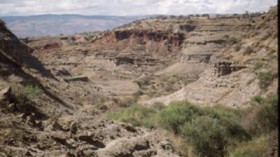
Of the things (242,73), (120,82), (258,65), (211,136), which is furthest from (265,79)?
(120,82)

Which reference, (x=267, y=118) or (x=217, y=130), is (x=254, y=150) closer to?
(x=217, y=130)

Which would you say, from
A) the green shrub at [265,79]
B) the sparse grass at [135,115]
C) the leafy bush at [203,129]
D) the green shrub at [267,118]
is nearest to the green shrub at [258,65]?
the green shrub at [265,79]

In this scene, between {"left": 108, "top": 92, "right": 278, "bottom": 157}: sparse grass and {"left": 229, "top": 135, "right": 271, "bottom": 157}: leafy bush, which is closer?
{"left": 229, "top": 135, "right": 271, "bottom": 157}: leafy bush

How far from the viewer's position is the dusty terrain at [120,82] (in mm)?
15078

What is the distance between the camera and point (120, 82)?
250 ft

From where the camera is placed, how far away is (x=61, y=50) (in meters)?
114

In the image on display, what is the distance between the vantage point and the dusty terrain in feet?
49.5

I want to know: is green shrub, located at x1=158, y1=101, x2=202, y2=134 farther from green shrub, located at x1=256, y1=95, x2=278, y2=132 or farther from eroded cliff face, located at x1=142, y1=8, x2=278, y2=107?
eroded cliff face, located at x1=142, y1=8, x2=278, y2=107

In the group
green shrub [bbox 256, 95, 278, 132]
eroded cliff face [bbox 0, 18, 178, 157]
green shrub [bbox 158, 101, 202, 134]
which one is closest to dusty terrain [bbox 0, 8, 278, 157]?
eroded cliff face [bbox 0, 18, 178, 157]

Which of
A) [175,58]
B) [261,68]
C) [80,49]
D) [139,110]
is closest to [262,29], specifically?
[261,68]

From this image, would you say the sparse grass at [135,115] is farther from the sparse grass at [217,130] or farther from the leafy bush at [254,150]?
the leafy bush at [254,150]

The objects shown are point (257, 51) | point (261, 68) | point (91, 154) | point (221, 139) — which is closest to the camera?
point (91, 154)

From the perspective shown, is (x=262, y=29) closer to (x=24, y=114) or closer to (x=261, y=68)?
(x=261, y=68)

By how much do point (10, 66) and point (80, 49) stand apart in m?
84.2
